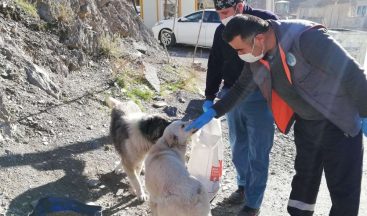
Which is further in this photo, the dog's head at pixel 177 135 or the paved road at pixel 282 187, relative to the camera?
the paved road at pixel 282 187

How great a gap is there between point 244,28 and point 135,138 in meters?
2.05

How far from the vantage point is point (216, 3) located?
13.0ft

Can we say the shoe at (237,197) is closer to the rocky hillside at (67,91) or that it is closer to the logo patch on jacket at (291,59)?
the rocky hillside at (67,91)

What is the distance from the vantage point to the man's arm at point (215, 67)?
4262 mm

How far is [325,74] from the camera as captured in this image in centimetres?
286

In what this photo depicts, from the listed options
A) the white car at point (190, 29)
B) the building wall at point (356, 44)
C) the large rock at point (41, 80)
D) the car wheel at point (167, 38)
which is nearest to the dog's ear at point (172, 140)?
the large rock at point (41, 80)

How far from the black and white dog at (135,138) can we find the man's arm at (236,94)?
2.57 feet

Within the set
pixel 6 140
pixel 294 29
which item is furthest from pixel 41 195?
pixel 294 29

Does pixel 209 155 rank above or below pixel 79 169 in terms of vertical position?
above

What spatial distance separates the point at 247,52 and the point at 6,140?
3118 mm

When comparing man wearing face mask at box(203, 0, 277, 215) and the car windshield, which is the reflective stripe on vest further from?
the car windshield

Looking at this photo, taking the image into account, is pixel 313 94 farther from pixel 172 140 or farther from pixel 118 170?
pixel 118 170

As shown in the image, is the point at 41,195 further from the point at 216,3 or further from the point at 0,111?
the point at 216,3

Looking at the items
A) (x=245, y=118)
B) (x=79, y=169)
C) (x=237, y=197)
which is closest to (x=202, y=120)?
(x=245, y=118)
